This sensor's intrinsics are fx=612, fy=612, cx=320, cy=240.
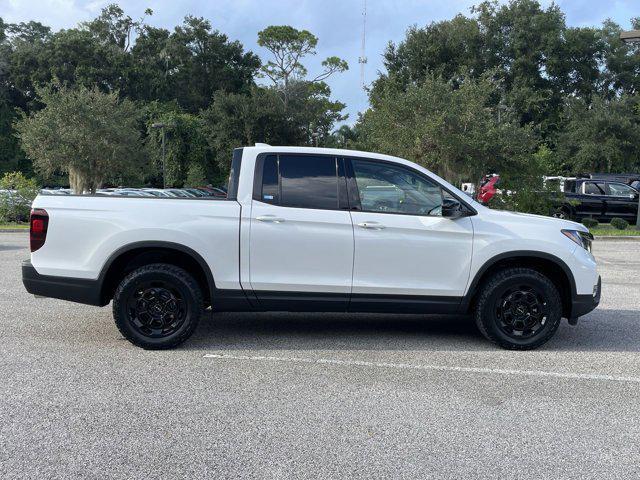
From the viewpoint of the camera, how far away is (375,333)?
6.66 meters

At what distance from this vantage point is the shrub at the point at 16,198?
79.5ft

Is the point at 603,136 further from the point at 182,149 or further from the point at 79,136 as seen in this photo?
the point at 79,136

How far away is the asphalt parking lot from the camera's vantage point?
3.53 m

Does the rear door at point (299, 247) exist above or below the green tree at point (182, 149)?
below

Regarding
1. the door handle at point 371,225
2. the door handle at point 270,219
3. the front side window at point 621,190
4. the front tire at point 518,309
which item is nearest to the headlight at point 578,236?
the front tire at point 518,309

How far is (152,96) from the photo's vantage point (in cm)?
6375

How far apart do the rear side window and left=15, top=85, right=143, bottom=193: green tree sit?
2689 centimetres

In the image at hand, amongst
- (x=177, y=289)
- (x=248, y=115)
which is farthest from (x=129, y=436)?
(x=248, y=115)

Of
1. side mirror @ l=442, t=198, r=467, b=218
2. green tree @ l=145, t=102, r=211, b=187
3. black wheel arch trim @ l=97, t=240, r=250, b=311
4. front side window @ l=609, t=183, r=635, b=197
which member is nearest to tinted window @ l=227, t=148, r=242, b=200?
black wheel arch trim @ l=97, t=240, r=250, b=311

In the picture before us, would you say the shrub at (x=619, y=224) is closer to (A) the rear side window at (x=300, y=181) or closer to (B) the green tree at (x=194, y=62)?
(A) the rear side window at (x=300, y=181)

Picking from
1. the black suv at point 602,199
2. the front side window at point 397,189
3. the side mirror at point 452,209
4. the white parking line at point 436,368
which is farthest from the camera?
the black suv at point 602,199

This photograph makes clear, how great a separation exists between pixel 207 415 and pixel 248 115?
45.5m

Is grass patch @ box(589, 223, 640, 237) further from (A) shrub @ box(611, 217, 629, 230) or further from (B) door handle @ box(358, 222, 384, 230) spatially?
(B) door handle @ box(358, 222, 384, 230)

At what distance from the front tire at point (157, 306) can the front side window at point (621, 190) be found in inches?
824
